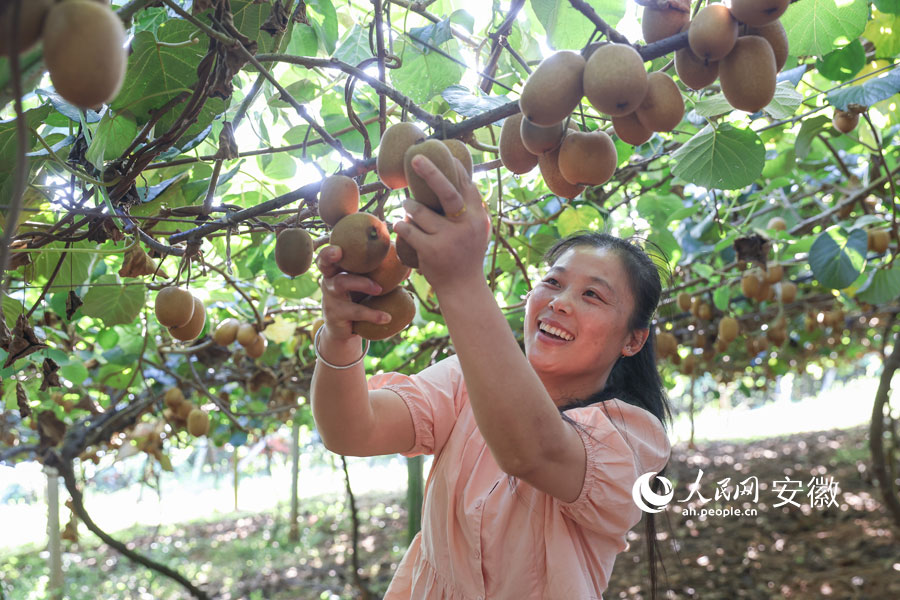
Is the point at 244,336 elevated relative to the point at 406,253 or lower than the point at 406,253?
elevated

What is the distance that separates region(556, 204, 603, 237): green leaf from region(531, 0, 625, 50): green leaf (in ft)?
2.85

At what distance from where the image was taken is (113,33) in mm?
429

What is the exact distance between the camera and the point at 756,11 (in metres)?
0.71

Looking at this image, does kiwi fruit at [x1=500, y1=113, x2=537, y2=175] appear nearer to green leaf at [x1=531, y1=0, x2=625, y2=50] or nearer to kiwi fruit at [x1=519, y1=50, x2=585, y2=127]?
kiwi fruit at [x1=519, y1=50, x2=585, y2=127]

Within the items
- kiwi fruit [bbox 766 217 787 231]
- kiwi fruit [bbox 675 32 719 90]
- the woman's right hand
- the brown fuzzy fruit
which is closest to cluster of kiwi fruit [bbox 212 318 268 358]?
the brown fuzzy fruit

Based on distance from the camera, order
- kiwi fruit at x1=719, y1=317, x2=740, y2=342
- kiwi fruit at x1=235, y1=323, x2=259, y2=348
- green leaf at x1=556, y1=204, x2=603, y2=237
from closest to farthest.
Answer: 1. green leaf at x1=556, y1=204, x2=603, y2=237
2. kiwi fruit at x1=235, y1=323, x2=259, y2=348
3. kiwi fruit at x1=719, y1=317, x2=740, y2=342

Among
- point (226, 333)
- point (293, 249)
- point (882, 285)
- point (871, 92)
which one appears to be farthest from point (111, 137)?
point (882, 285)

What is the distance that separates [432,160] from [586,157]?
24 centimetres

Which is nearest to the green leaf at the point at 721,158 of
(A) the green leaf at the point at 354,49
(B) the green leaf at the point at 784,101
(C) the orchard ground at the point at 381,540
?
(B) the green leaf at the point at 784,101

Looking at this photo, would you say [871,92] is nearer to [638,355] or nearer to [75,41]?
[638,355]

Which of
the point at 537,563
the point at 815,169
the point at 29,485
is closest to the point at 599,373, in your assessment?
the point at 537,563

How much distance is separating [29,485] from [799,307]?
1227 cm

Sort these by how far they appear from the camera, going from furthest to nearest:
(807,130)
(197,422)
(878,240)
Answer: (197,422)
(878,240)
(807,130)

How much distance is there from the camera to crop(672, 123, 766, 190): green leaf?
4.25 ft
